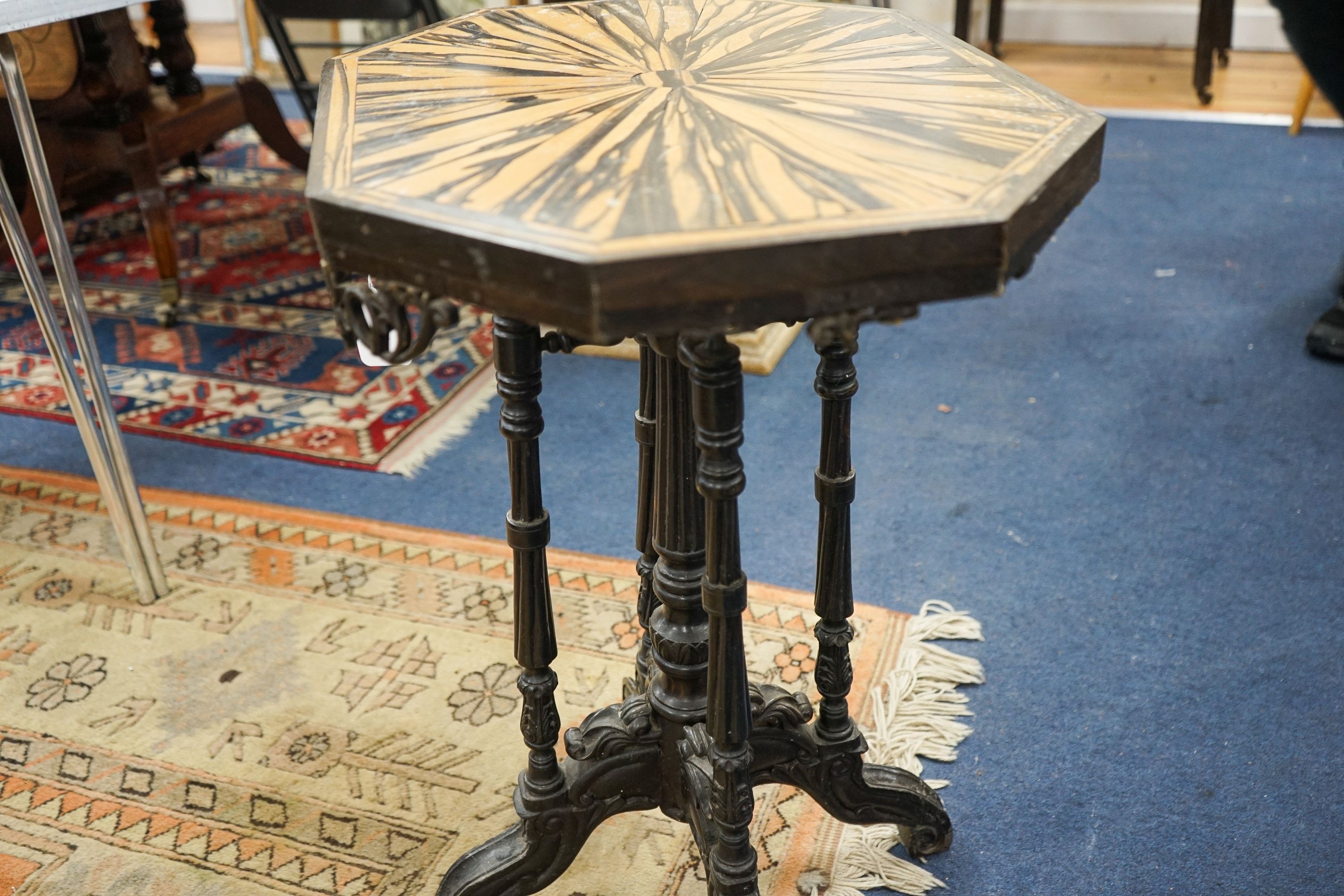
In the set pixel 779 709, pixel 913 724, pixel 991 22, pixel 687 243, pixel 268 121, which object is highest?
pixel 687 243

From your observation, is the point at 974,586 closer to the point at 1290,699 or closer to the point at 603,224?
the point at 1290,699

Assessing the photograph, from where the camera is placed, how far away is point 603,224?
0.72 meters

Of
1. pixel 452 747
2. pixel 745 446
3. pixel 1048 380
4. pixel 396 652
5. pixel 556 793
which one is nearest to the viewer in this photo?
pixel 556 793

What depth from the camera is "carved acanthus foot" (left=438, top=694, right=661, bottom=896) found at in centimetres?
120

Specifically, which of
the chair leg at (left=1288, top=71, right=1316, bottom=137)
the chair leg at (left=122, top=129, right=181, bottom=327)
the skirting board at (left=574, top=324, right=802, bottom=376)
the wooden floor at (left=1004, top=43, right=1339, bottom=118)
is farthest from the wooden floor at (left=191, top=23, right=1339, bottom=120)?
the chair leg at (left=122, top=129, right=181, bottom=327)

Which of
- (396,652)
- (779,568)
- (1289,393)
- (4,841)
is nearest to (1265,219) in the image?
(1289,393)

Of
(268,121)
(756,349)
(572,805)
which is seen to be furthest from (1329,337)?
(268,121)

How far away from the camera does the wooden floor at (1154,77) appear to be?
392cm

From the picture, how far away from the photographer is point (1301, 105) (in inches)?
138

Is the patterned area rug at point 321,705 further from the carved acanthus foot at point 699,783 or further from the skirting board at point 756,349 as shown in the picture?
the skirting board at point 756,349

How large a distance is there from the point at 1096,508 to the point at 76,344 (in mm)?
1629

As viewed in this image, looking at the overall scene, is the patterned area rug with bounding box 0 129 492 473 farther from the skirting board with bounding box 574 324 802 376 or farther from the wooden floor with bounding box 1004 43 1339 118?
the wooden floor with bounding box 1004 43 1339 118

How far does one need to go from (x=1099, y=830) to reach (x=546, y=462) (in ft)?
3.82

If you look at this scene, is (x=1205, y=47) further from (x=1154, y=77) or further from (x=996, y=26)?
(x=996, y=26)
